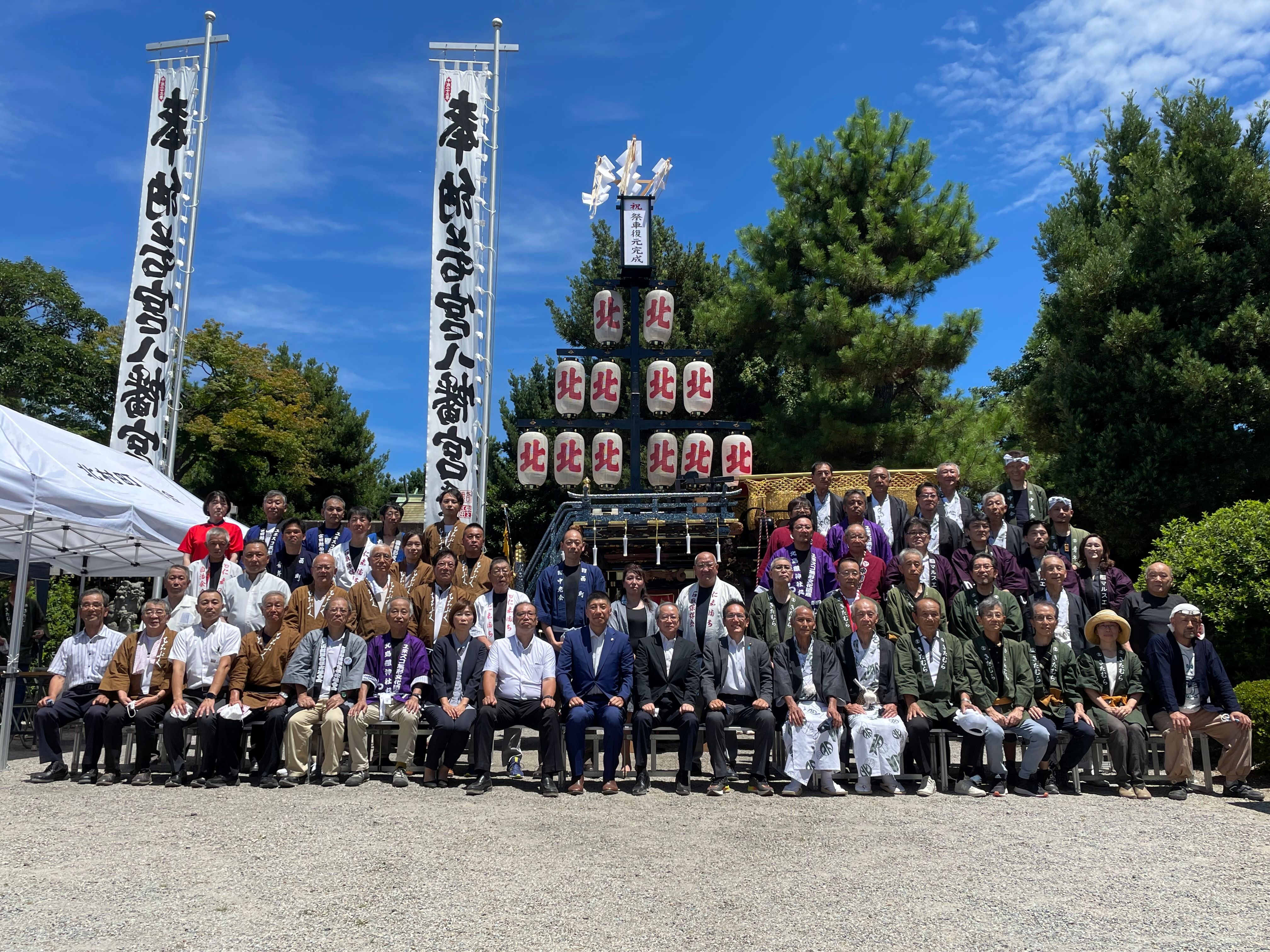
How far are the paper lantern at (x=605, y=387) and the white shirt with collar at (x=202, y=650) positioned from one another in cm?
928

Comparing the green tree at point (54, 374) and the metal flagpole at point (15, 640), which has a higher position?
the green tree at point (54, 374)

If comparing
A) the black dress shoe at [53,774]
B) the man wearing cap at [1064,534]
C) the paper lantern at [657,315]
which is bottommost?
the black dress shoe at [53,774]

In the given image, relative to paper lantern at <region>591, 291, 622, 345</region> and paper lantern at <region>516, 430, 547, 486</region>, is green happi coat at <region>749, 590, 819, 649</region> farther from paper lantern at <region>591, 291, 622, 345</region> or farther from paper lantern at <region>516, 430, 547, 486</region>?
paper lantern at <region>591, 291, 622, 345</region>

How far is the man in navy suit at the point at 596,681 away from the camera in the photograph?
242 inches

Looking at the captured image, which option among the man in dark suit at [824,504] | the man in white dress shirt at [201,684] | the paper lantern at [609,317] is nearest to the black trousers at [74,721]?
the man in white dress shirt at [201,684]

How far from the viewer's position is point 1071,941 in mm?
3277

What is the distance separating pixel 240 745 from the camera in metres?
6.33

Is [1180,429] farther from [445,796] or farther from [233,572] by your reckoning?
[233,572]

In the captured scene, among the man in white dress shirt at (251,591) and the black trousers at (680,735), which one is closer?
the black trousers at (680,735)

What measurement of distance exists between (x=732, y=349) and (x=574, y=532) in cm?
1424

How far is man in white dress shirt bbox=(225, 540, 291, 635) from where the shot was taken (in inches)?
277

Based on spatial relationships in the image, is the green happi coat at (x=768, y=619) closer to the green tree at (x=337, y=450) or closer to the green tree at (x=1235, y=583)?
the green tree at (x=1235, y=583)

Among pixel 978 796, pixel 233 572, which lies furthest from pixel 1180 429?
pixel 233 572

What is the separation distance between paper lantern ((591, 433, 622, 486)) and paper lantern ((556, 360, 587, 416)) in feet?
2.18
